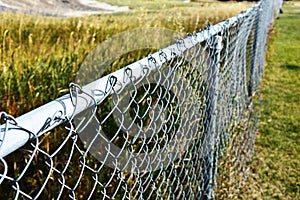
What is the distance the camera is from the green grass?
303 cm

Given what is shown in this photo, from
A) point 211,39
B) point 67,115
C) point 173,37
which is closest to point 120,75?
point 67,115

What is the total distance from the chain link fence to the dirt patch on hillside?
9.87 feet

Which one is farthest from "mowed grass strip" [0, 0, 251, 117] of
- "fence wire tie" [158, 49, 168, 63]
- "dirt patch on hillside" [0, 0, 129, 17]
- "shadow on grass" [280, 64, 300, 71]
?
"shadow on grass" [280, 64, 300, 71]

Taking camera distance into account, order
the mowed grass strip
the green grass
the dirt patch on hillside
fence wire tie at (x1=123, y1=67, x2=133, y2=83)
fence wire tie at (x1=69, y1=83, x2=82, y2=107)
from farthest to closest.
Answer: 1. the dirt patch on hillside
2. the green grass
3. the mowed grass strip
4. fence wire tie at (x1=123, y1=67, x2=133, y2=83)
5. fence wire tie at (x1=69, y1=83, x2=82, y2=107)

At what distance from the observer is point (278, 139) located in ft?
12.7

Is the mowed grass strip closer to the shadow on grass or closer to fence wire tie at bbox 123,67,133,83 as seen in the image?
fence wire tie at bbox 123,67,133,83

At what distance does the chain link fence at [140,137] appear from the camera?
2.81 feet

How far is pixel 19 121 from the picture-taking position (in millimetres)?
697

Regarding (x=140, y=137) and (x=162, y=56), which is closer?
(x=162, y=56)

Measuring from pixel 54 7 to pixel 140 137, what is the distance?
197 inches

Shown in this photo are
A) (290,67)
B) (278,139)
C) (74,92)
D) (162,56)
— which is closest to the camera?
(74,92)

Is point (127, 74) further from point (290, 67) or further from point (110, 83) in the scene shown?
point (290, 67)

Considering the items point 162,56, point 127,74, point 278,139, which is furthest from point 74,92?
point 278,139

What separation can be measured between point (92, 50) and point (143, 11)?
2.18 meters
